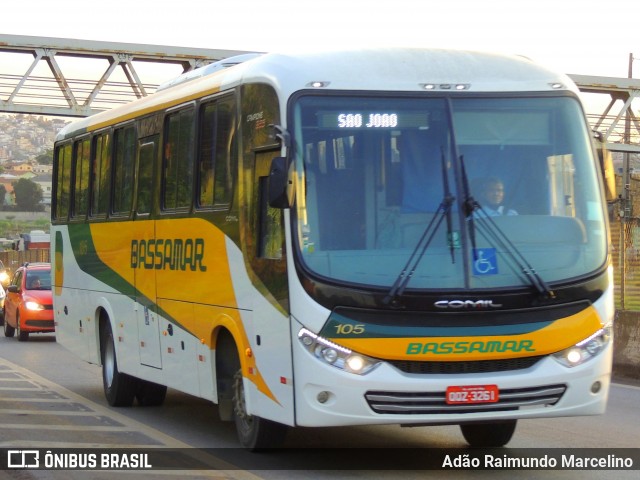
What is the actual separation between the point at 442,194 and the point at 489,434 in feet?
8.37

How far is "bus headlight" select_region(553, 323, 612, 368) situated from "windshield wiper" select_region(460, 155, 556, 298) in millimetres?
415

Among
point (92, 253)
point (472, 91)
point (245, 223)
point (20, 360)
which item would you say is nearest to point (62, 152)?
point (92, 253)

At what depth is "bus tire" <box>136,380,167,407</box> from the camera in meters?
14.8

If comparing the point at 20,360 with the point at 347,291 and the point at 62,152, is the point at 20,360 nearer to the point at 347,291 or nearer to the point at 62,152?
the point at 62,152

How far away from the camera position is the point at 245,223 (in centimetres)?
1048

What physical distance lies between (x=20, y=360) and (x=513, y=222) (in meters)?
14.0

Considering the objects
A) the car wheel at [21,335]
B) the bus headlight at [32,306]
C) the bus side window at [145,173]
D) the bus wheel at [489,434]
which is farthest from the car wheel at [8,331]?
the bus wheel at [489,434]

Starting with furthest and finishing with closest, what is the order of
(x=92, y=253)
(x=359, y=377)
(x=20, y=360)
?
(x=20, y=360) < (x=92, y=253) < (x=359, y=377)

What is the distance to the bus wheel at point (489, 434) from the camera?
11031 mm

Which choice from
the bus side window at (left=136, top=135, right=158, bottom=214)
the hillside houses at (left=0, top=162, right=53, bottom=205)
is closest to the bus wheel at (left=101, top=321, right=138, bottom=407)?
the bus side window at (left=136, top=135, right=158, bottom=214)

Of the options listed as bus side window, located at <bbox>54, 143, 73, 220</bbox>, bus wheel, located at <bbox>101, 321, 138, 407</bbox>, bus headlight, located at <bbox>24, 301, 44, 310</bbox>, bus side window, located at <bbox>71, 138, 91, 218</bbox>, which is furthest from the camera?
bus headlight, located at <bbox>24, 301, 44, 310</bbox>

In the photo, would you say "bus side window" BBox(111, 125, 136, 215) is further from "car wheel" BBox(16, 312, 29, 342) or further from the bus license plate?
"car wheel" BBox(16, 312, 29, 342)

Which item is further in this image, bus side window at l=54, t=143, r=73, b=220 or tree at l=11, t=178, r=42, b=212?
tree at l=11, t=178, r=42, b=212

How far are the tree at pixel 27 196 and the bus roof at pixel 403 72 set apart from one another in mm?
125663
